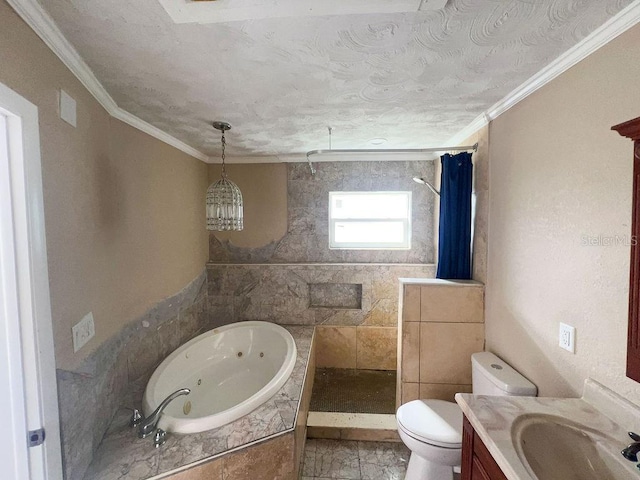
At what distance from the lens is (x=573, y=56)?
3.68ft

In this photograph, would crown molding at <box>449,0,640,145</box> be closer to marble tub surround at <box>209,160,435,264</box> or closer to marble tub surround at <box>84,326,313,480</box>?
marble tub surround at <box>209,160,435,264</box>

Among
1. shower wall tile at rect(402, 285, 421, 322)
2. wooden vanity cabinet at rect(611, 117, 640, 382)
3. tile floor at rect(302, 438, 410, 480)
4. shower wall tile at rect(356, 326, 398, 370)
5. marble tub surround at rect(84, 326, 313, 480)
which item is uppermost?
wooden vanity cabinet at rect(611, 117, 640, 382)

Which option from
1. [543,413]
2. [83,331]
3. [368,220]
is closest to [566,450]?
[543,413]

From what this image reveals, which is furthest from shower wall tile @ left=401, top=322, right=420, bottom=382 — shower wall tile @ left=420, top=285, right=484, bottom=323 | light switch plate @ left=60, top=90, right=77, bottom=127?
light switch plate @ left=60, top=90, right=77, bottom=127

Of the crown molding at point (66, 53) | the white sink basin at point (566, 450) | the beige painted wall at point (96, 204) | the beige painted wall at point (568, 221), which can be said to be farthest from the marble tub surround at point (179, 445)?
the crown molding at point (66, 53)

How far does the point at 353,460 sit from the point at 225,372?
1.36 metres

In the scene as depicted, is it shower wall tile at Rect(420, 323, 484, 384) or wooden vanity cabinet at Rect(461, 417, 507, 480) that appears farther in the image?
shower wall tile at Rect(420, 323, 484, 384)

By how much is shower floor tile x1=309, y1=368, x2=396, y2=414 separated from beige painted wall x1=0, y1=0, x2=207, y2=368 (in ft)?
5.44

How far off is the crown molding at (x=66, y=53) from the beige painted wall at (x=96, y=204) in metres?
0.03

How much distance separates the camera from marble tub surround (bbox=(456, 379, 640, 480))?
0.85 metres

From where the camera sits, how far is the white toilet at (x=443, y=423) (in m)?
1.47

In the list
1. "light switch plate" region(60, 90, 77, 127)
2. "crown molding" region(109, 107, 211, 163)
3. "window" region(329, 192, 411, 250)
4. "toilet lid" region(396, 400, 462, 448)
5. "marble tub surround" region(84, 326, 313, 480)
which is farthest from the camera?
"window" region(329, 192, 411, 250)

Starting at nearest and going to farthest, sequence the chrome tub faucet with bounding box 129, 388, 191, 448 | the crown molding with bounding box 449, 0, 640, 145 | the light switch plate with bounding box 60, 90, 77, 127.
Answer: the crown molding with bounding box 449, 0, 640, 145
the light switch plate with bounding box 60, 90, 77, 127
the chrome tub faucet with bounding box 129, 388, 191, 448

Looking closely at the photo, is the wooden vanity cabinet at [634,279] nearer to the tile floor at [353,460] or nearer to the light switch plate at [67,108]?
the tile floor at [353,460]
